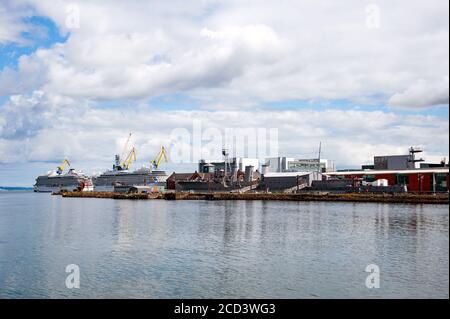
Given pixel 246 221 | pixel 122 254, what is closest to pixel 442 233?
pixel 246 221

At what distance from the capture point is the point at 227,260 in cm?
2920

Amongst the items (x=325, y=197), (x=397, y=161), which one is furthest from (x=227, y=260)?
(x=397, y=161)

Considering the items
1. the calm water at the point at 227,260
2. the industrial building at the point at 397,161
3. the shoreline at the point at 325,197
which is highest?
the industrial building at the point at 397,161

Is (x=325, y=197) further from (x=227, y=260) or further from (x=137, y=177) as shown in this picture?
(x=137, y=177)

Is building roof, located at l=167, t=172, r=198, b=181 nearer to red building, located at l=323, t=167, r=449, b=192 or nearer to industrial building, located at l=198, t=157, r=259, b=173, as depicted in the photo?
industrial building, located at l=198, t=157, r=259, b=173

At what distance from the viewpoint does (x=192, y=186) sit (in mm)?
144625

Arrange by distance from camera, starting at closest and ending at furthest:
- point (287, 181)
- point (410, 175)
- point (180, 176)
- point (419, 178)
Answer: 1. point (419, 178)
2. point (410, 175)
3. point (287, 181)
4. point (180, 176)

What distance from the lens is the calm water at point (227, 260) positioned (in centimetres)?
2209

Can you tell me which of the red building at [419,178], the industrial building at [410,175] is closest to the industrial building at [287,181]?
the industrial building at [410,175]

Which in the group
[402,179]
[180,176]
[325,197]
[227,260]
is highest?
[180,176]

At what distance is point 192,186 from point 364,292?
4900 inches

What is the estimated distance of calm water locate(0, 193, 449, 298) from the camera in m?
22.1

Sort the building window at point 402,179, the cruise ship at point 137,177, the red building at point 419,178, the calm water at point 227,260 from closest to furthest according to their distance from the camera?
the calm water at point 227,260 → the red building at point 419,178 → the building window at point 402,179 → the cruise ship at point 137,177

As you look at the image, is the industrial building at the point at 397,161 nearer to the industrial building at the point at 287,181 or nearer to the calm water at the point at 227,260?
the industrial building at the point at 287,181
